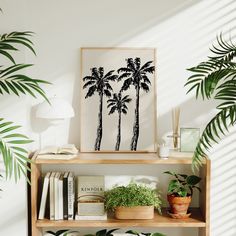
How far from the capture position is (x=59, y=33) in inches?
134

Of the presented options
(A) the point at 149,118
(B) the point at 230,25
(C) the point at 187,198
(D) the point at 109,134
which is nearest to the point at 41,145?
(D) the point at 109,134

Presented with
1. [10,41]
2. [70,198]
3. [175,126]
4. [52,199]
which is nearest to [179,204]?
[175,126]

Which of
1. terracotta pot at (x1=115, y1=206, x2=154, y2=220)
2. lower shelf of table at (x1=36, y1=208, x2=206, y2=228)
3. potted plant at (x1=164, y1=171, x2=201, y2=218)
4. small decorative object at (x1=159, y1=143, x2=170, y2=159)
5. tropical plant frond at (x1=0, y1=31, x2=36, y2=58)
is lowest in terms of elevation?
lower shelf of table at (x1=36, y1=208, x2=206, y2=228)

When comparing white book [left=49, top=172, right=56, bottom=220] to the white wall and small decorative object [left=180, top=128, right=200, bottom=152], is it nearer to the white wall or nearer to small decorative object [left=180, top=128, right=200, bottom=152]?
the white wall

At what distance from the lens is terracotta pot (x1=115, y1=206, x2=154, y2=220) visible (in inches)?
130

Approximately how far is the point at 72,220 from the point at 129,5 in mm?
1413

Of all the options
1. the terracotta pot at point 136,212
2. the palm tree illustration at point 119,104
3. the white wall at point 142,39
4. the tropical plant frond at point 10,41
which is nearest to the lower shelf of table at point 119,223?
the terracotta pot at point 136,212

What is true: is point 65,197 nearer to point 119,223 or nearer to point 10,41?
point 119,223

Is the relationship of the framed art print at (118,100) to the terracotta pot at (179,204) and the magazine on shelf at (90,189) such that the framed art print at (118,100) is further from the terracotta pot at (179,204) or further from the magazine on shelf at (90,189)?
the terracotta pot at (179,204)

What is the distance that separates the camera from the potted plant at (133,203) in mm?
3297

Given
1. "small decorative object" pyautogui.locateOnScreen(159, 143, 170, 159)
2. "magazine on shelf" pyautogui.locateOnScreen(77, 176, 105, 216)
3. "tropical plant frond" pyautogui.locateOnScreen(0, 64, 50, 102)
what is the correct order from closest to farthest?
"tropical plant frond" pyautogui.locateOnScreen(0, 64, 50, 102) < "small decorative object" pyautogui.locateOnScreen(159, 143, 170, 159) < "magazine on shelf" pyautogui.locateOnScreen(77, 176, 105, 216)

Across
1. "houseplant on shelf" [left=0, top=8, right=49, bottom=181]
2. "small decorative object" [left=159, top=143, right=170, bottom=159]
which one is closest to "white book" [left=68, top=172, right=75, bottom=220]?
"houseplant on shelf" [left=0, top=8, right=49, bottom=181]

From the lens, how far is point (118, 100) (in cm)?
344

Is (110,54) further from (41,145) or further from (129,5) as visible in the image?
(41,145)
